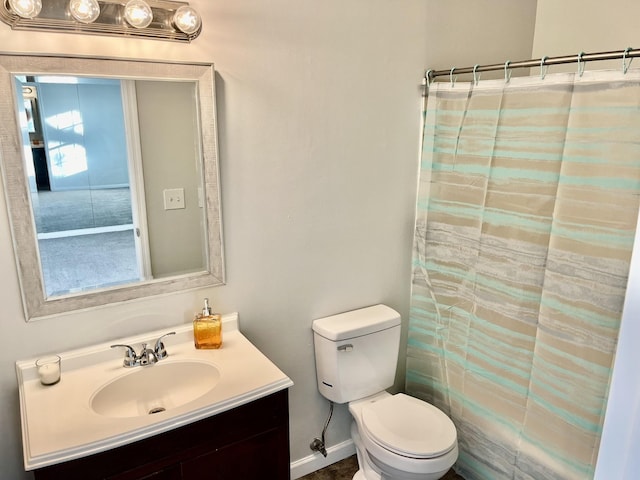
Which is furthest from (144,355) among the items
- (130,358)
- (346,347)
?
(346,347)

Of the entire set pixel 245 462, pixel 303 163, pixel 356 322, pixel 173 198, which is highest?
pixel 303 163

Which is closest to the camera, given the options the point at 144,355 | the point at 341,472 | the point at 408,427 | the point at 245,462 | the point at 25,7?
the point at 25,7

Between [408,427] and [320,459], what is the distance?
1.86 ft

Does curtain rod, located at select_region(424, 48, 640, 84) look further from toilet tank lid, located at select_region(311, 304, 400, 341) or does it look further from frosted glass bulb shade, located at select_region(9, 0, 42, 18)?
frosted glass bulb shade, located at select_region(9, 0, 42, 18)

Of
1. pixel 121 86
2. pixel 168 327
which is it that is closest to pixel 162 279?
pixel 168 327

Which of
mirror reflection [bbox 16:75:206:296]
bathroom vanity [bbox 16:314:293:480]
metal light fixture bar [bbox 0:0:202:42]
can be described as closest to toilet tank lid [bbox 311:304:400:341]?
bathroom vanity [bbox 16:314:293:480]

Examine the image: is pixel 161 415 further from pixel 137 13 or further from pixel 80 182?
pixel 137 13

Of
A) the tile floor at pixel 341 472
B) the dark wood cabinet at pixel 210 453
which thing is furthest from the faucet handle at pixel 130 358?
the tile floor at pixel 341 472

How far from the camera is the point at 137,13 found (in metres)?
1.43

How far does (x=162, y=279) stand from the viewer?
5.64ft

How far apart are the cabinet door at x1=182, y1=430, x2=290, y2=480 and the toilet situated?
48 centimetres

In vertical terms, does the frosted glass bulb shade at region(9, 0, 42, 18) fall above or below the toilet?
above

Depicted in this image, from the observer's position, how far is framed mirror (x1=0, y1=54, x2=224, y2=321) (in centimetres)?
142

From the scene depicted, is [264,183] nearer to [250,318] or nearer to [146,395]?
[250,318]
